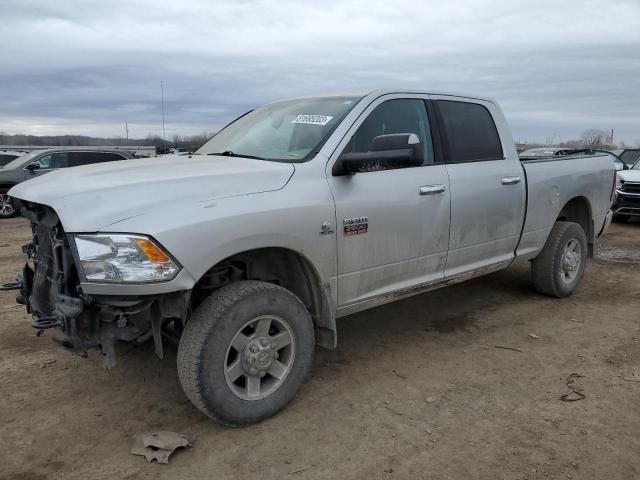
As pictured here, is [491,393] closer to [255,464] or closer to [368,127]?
[255,464]

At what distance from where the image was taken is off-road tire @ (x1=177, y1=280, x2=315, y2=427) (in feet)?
9.45

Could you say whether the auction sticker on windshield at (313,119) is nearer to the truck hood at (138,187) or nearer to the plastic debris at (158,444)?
the truck hood at (138,187)

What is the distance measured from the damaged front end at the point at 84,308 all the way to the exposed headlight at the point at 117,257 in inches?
2.5

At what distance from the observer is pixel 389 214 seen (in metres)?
3.66

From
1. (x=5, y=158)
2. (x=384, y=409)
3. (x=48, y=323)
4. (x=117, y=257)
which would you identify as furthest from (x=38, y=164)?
(x=384, y=409)

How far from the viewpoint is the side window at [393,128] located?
357 centimetres

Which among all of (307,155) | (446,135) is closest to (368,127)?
(307,155)

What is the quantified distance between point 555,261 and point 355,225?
2981 millimetres

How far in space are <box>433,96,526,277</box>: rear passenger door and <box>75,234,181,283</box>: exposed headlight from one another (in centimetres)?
239

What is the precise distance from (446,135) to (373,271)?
1392 millimetres

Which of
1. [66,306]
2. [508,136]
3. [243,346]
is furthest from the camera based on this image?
[508,136]

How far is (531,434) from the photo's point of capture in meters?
3.07

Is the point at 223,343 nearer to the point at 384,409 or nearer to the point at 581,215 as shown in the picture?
the point at 384,409

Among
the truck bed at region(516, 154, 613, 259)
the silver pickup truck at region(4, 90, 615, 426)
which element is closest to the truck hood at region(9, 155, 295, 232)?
the silver pickup truck at region(4, 90, 615, 426)
